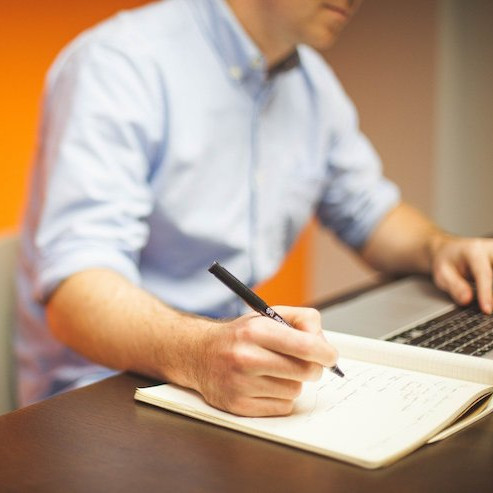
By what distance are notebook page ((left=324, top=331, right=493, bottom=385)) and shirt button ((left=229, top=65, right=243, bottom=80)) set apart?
637mm

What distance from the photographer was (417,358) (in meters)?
0.81

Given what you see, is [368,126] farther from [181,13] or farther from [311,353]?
[311,353]

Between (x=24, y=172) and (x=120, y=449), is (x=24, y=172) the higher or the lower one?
the lower one

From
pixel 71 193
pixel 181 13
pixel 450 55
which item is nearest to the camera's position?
pixel 71 193

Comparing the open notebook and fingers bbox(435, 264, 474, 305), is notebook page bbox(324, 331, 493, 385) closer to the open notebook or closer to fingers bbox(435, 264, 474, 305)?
the open notebook

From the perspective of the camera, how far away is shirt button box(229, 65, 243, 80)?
1.35m

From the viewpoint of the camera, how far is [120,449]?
2.12 ft

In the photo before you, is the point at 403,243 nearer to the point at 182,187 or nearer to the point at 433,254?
the point at 433,254

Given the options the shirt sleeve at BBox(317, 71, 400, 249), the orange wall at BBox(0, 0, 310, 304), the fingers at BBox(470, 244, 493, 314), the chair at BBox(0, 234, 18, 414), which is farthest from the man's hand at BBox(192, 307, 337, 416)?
the orange wall at BBox(0, 0, 310, 304)

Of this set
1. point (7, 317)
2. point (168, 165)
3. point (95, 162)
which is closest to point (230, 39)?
point (168, 165)

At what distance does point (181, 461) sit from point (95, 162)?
23.1 inches

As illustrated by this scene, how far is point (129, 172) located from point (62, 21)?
102 centimetres

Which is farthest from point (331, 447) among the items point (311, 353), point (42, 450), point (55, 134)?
point (55, 134)

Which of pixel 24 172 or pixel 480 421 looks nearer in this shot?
pixel 480 421
